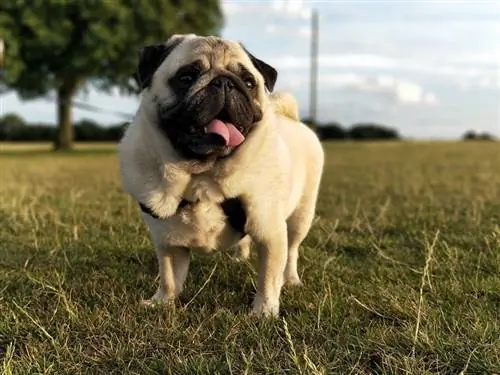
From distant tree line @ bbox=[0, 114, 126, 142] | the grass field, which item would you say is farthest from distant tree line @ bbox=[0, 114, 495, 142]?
the grass field

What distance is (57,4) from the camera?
74.6 feet

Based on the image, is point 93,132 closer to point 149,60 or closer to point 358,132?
point 358,132

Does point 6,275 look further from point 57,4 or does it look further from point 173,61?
point 57,4

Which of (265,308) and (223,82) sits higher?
(223,82)

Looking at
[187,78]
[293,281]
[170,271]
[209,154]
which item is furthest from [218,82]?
[293,281]

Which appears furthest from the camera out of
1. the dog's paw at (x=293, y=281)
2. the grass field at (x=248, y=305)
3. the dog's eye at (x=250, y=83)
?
the dog's paw at (x=293, y=281)

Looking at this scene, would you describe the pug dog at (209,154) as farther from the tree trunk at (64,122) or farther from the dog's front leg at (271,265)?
the tree trunk at (64,122)

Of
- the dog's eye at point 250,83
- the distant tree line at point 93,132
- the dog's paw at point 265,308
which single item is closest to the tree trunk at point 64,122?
the distant tree line at point 93,132

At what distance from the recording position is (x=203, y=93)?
9.22 ft

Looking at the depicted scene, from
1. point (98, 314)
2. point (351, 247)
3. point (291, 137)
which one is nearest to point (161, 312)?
point (98, 314)

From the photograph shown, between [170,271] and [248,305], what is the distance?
1.57 ft

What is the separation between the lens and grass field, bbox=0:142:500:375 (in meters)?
2.32

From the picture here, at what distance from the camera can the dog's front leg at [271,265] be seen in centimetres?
304

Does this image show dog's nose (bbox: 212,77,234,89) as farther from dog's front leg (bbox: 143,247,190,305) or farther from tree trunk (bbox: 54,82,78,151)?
tree trunk (bbox: 54,82,78,151)
